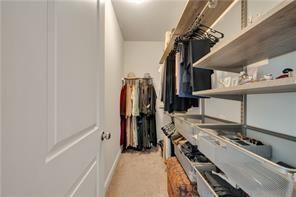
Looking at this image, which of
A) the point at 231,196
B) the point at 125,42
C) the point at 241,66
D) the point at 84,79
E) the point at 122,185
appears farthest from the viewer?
the point at 125,42

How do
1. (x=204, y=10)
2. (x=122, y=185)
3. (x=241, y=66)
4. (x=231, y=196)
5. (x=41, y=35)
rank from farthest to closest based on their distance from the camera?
(x=122, y=185) → (x=204, y=10) → (x=241, y=66) → (x=231, y=196) → (x=41, y=35)

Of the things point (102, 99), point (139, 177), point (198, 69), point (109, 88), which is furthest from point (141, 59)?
point (102, 99)

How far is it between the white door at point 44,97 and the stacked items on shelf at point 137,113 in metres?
3.04

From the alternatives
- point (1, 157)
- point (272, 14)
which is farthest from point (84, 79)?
point (272, 14)

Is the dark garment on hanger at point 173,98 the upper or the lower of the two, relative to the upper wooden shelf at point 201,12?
lower

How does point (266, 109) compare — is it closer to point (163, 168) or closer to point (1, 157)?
point (1, 157)

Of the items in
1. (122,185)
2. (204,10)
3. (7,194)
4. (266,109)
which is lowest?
(122,185)

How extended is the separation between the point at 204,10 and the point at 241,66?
0.74 metres

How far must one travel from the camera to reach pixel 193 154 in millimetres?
1761

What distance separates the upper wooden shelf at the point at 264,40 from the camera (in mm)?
608

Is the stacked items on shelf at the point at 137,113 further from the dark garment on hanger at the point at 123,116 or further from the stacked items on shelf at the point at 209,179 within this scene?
the stacked items on shelf at the point at 209,179

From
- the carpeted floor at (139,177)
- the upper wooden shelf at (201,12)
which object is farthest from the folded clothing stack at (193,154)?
the upper wooden shelf at (201,12)

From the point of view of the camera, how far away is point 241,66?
138 centimetres

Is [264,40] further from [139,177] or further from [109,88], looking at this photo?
[139,177]
